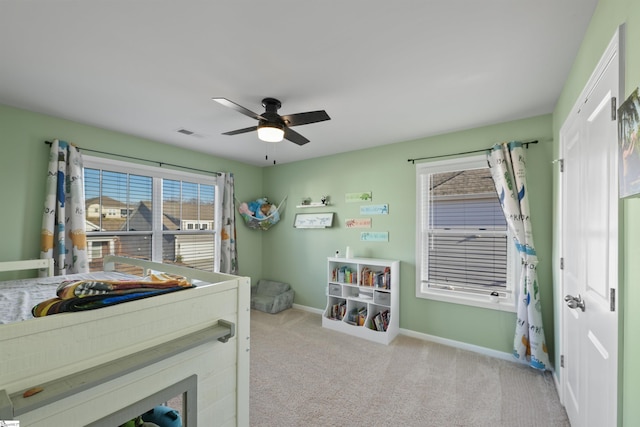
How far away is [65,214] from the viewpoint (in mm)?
2805

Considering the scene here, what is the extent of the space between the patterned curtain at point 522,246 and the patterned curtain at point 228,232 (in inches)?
139

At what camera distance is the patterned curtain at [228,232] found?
4202 mm

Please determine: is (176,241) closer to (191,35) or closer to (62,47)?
(62,47)

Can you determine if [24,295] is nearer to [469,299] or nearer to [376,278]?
[376,278]

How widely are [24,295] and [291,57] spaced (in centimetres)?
229

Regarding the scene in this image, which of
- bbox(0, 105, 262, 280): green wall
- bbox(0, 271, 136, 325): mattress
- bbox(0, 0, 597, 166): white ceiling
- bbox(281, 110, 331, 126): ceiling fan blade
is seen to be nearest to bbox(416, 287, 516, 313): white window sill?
bbox(0, 0, 597, 166): white ceiling

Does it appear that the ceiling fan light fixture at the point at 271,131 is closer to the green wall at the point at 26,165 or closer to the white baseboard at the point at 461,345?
the green wall at the point at 26,165

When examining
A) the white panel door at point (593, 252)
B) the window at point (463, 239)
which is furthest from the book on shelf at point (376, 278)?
the white panel door at point (593, 252)

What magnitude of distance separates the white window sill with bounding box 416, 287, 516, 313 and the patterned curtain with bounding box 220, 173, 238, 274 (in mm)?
2692

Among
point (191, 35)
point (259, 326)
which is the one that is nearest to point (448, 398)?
point (259, 326)

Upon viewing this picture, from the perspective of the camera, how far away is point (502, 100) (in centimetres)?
240

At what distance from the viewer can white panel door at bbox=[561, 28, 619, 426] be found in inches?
47.5

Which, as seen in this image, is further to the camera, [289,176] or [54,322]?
[289,176]

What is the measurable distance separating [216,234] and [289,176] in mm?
1500
